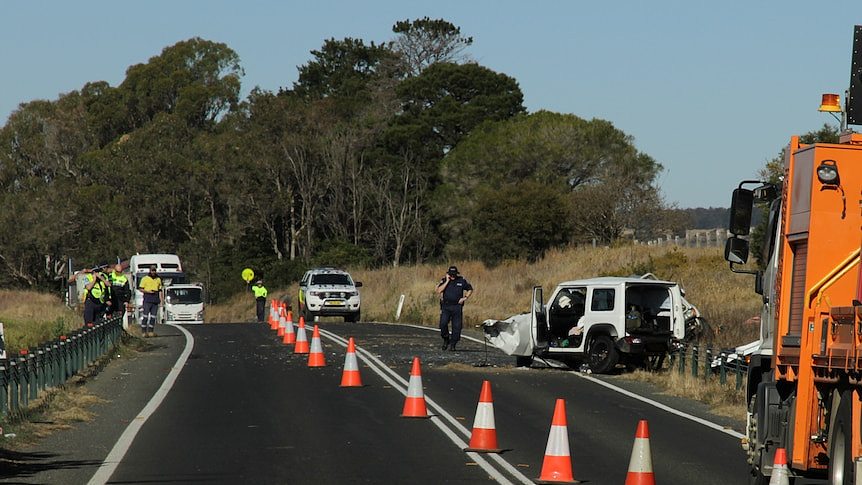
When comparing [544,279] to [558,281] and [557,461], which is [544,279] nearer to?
[558,281]

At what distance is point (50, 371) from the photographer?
2078 centimetres

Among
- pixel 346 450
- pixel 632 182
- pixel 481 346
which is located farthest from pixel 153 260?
pixel 346 450

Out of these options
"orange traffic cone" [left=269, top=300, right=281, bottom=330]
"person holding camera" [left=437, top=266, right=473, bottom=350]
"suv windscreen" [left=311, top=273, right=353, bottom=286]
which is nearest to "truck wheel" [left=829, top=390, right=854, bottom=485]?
"person holding camera" [left=437, top=266, right=473, bottom=350]

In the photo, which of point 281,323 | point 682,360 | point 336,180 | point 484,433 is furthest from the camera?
point 336,180

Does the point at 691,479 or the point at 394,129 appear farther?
the point at 394,129

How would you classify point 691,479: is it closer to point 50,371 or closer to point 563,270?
point 50,371

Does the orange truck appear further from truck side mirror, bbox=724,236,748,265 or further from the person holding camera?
the person holding camera

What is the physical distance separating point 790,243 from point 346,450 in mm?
5199

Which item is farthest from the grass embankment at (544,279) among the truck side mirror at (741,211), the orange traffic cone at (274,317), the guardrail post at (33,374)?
the truck side mirror at (741,211)

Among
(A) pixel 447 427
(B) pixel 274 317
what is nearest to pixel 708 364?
(A) pixel 447 427

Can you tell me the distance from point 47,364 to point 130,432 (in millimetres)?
4424

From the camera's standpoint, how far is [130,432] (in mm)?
16609

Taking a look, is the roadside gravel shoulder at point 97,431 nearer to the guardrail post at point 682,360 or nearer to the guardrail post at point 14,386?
the guardrail post at point 14,386

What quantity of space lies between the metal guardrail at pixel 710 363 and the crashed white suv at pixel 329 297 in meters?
21.0
